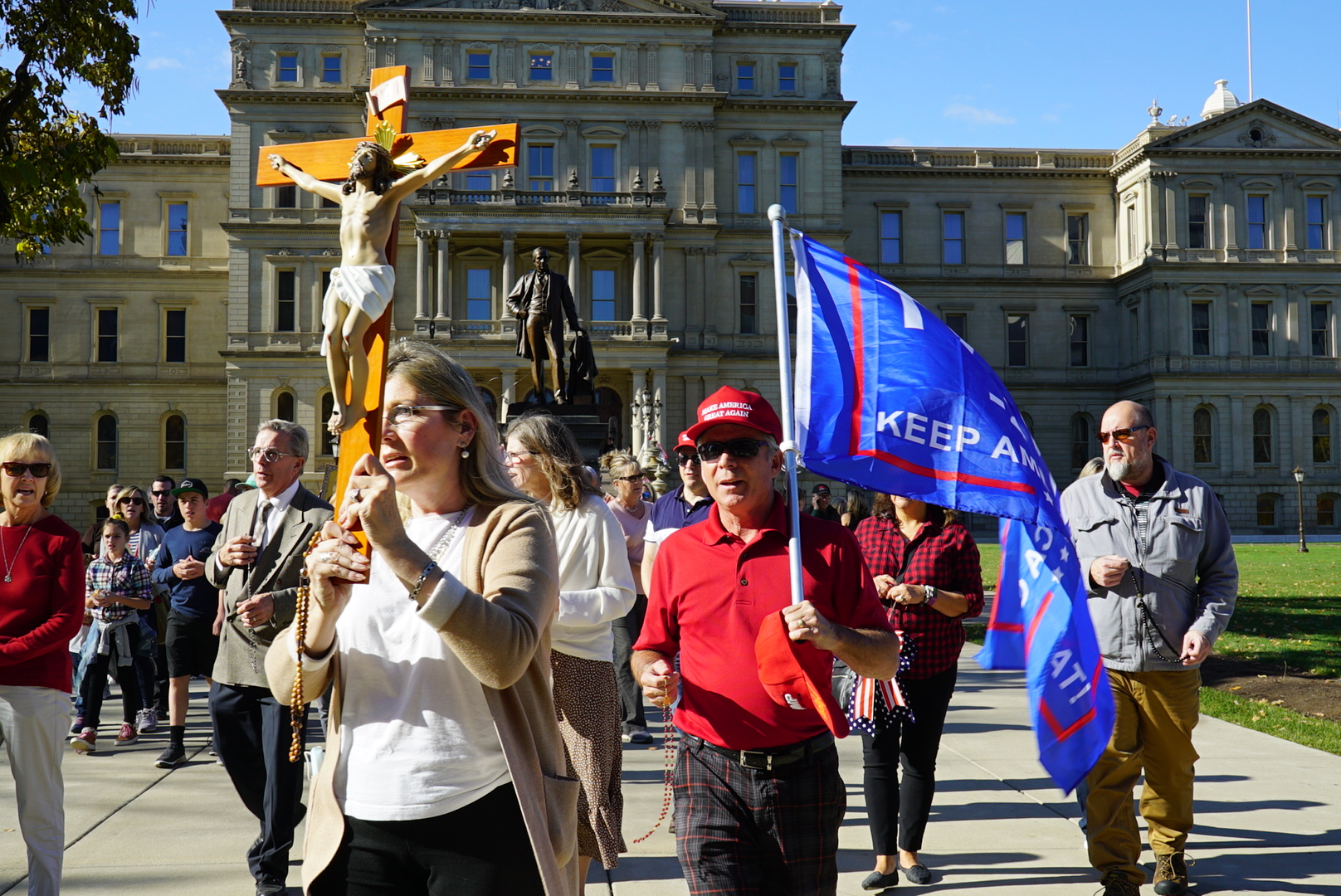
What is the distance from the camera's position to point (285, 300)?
47.1 m

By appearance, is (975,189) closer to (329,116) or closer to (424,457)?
(329,116)

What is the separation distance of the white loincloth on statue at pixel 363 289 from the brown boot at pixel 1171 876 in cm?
451

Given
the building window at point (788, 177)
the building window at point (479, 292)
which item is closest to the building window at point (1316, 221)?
the building window at point (788, 177)

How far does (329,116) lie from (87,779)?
44.2 m

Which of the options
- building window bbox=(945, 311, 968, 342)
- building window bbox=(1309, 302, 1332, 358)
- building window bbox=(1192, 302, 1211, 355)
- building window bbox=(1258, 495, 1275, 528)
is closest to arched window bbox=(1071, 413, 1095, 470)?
building window bbox=(1192, 302, 1211, 355)

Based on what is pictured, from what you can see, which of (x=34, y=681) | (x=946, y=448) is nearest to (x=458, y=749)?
(x=946, y=448)

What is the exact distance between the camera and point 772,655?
134 inches

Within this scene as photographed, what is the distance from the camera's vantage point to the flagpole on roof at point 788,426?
3.38 metres

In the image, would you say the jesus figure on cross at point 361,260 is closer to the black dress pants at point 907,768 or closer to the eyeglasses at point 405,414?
the eyeglasses at point 405,414

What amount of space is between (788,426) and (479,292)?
45.1 m

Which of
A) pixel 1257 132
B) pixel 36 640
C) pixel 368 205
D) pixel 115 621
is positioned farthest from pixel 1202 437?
pixel 368 205

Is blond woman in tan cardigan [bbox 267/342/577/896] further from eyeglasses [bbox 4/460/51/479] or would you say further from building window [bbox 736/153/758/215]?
building window [bbox 736/153/758/215]

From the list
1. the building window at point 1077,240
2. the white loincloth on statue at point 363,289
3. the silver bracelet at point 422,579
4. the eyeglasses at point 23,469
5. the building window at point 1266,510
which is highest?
the building window at point 1077,240

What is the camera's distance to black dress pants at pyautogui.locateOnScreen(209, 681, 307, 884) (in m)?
5.09
